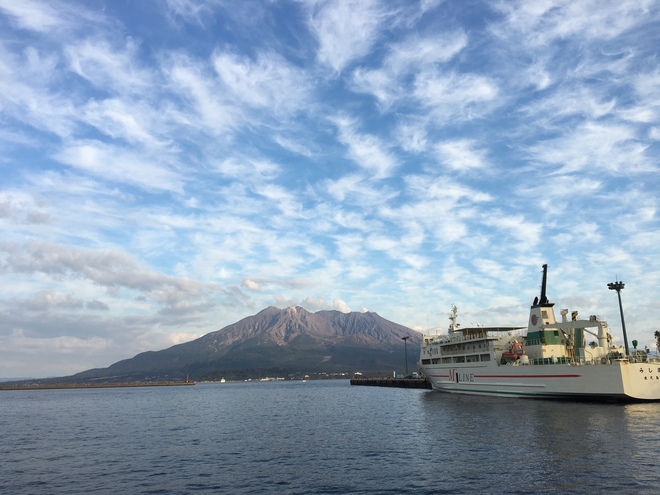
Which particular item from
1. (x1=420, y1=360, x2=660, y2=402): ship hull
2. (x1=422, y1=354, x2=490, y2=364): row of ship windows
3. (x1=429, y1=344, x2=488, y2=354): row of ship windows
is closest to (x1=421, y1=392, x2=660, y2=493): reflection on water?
(x1=420, y1=360, x2=660, y2=402): ship hull

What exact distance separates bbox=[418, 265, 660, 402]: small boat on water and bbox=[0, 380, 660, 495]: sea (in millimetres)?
3154

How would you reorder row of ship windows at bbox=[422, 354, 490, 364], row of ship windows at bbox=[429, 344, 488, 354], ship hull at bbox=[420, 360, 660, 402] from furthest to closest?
row of ship windows at bbox=[429, 344, 488, 354] < row of ship windows at bbox=[422, 354, 490, 364] < ship hull at bbox=[420, 360, 660, 402]

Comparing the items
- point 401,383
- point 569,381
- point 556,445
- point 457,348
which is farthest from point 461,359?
point 401,383

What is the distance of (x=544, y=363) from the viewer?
5994 cm

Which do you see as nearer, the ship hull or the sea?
the sea

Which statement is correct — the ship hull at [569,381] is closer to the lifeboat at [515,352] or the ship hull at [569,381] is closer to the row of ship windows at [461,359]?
the row of ship windows at [461,359]

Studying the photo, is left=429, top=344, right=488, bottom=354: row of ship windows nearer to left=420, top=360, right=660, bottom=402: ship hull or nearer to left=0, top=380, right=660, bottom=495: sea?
left=420, top=360, right=660, bottom=402: ship hull

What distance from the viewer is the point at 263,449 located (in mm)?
36031

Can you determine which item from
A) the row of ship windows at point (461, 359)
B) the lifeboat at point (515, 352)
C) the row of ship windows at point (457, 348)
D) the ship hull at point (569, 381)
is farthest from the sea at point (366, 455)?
the row of ship windows at point (457, 348)

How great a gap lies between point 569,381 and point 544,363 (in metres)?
4.85

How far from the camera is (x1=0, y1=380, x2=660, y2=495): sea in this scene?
23891 mm

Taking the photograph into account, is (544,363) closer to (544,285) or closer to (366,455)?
(544,285)

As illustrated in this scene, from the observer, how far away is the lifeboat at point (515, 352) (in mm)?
64875

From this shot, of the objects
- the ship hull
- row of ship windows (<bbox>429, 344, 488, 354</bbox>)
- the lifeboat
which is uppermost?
row of ship windows (<bbox>429, 344, 488, 354</bbox>)
